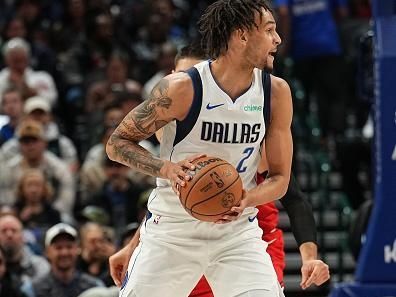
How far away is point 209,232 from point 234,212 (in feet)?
0.99

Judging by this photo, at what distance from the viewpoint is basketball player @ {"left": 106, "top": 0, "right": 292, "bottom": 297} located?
474cm

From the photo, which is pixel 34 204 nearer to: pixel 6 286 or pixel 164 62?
pixel 6 286

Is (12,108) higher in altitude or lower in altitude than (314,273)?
lower

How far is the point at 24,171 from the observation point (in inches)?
394

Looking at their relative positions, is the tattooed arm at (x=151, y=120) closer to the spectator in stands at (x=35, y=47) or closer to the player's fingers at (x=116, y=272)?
the player's fingers at (x=116, y=272)

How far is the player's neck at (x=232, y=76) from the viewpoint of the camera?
4.80 meters

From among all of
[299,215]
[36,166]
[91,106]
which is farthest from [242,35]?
[91,106]

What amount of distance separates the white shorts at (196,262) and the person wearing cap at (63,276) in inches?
138

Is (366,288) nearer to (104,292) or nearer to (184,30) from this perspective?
(104,292)

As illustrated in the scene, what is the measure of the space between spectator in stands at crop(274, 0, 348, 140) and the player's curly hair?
6761 mm

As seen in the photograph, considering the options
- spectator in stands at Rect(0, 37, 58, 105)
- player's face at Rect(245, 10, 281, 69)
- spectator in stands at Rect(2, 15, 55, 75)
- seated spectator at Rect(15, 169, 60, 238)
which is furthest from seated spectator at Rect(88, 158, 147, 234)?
player's face at Rect(245, 10, 281, 69)

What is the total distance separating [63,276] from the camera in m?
8.31

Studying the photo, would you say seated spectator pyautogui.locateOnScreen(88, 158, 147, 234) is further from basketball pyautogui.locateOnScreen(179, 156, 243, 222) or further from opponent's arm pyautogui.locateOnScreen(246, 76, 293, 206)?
basketball pyautogui.locateOnScreen(179, 156, 243, 222)

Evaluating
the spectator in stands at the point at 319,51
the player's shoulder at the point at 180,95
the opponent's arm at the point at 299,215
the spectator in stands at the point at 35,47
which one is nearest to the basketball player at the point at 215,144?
the player's shoulder at the point at 180,95
